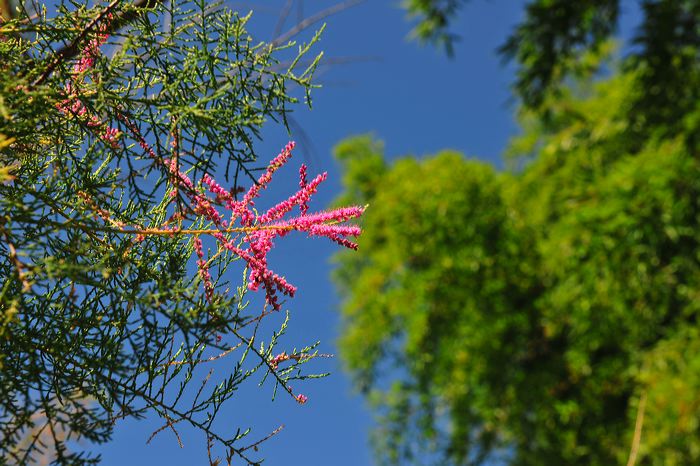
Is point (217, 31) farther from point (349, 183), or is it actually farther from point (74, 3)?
point (349, 183)

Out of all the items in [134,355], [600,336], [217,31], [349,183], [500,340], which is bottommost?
[134,355]

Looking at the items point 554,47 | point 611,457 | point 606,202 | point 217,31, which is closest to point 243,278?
point 217,31

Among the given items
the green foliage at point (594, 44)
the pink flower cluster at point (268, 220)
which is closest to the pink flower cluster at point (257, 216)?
the pink flower cluster at point (268, 220)

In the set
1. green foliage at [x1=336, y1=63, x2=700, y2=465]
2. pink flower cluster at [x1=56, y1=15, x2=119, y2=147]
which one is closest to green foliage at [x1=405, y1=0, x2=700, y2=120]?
green foliage at [x1=336, y1=63, x2=700, y2=465]

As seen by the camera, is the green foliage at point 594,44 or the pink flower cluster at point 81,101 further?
the green foliage at point 594,44

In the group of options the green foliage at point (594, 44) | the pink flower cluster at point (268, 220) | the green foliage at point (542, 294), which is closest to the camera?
the pink flower cluster at point (268, 220)

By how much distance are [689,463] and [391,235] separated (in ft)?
15.6

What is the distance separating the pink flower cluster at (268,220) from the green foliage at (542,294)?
6012 millimetres

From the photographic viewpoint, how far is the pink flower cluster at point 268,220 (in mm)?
1201

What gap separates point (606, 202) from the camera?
25.0 ft

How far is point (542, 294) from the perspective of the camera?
31.5 ft

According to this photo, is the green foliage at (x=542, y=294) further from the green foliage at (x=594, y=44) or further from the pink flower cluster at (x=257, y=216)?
the pink flower cluster at (x=257, y=216)

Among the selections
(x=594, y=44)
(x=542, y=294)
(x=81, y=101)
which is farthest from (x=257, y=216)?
(x=542, y=294)

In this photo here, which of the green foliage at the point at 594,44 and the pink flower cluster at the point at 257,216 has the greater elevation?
the green foliage at the point at 594,44
